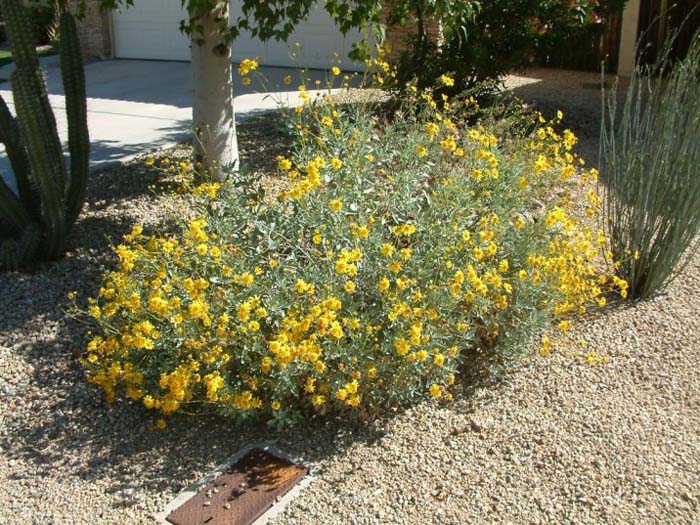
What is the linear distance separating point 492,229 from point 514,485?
1358 millimetres

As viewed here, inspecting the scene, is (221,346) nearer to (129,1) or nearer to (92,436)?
(92,436)

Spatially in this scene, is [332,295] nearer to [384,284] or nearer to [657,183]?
[384,284]

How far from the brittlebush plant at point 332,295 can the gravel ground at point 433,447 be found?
0.16 m

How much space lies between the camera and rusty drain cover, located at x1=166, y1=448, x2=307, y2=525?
10.5 ft

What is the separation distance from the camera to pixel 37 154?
5.00m

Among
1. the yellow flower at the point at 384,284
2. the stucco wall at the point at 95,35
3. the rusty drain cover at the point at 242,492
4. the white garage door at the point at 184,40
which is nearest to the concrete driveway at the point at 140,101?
the white garage door at the point at 184,40

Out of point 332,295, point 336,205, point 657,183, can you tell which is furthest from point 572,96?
point 332,295

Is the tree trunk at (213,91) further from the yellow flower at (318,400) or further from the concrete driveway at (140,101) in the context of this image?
the yellow flower at (318,400)

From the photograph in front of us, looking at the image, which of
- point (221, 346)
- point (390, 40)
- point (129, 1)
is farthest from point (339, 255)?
point (390, 40)

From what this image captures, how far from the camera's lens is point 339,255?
12.3 feet

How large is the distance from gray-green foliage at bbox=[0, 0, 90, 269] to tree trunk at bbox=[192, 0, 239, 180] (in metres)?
1.14

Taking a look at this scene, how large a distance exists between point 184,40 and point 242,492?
12.0 meters

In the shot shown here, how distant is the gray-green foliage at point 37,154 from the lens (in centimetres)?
500

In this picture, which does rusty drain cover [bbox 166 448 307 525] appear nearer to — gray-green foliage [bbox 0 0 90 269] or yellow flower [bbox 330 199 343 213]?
yellow flower [bbox 330 199 343 213]
